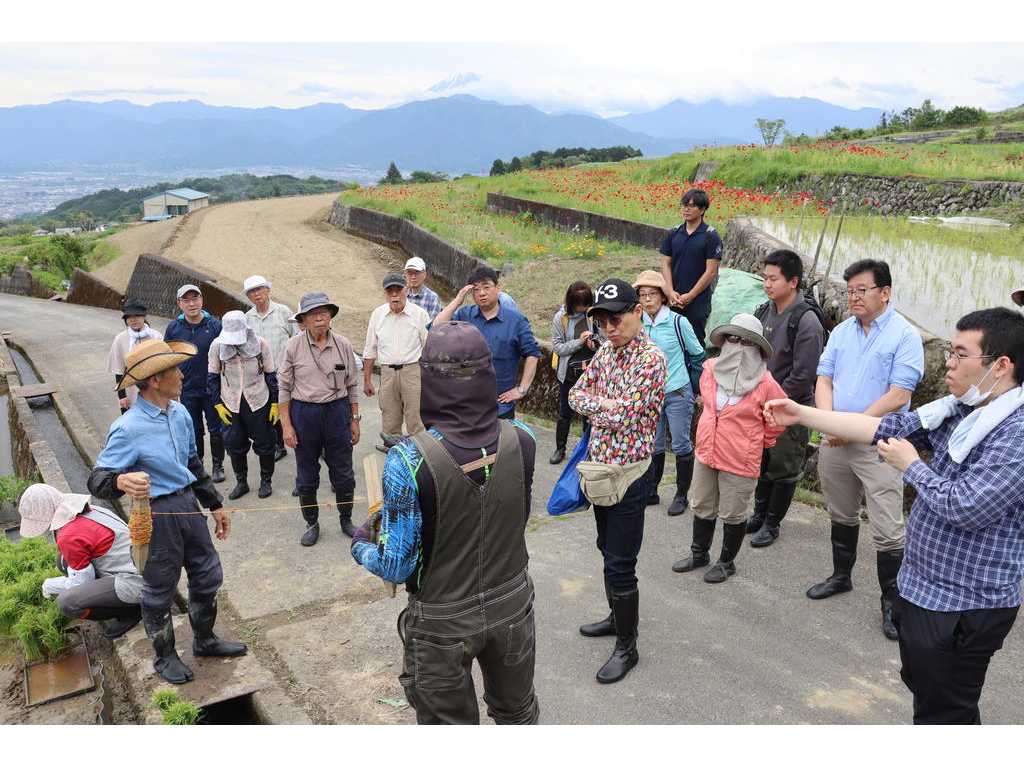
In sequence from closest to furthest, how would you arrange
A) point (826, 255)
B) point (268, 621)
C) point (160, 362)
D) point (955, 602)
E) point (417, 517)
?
point (417, 517) → point (955, 602) → point (160, 362) → point (268, 621) → point (826, 255)

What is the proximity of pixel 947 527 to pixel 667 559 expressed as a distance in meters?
2.63

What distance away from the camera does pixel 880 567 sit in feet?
14.1

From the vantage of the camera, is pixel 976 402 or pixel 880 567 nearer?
pixel 976 402

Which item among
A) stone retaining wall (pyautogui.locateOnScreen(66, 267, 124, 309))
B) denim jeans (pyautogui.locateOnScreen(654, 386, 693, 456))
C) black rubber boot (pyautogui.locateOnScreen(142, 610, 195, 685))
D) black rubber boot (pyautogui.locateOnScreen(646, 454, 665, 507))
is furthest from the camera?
stone retaining wall (pyautogui.locateOnScreen(66, 267, 124, 309))

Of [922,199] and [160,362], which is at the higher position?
[922,199]

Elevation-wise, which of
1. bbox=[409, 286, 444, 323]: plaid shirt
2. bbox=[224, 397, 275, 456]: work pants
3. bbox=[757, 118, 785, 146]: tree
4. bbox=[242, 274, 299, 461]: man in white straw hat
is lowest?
bbox=[224, 397, 275, 456]: work pants

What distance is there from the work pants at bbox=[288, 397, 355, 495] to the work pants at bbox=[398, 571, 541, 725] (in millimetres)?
3078

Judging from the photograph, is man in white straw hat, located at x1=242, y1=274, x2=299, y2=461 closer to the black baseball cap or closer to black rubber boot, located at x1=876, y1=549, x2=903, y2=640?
the black baseball cap

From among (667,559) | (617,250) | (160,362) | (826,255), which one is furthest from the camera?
(617,250)

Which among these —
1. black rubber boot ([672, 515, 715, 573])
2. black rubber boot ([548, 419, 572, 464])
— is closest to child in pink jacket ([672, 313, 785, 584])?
black rubber boot ([672, 515, 715, 573])

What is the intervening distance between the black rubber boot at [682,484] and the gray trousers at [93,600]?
146 inches

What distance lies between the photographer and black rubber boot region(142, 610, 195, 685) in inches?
157

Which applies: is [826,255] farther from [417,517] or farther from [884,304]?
[417,517]

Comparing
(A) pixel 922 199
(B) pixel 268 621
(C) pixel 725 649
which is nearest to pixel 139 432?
(B) pixel 268 621
